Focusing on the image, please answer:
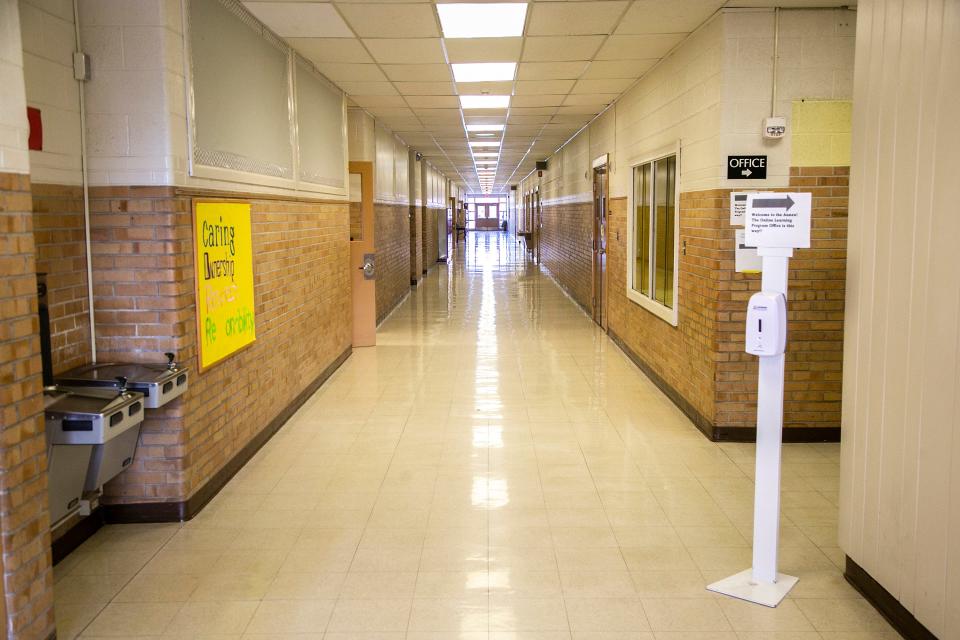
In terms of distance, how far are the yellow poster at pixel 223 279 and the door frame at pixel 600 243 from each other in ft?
19.1

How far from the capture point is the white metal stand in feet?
10.7

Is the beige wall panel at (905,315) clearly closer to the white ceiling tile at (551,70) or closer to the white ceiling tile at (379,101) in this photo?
the white ceiling tile at (551,70)

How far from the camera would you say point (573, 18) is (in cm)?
527

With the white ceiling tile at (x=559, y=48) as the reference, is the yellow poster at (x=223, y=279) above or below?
below

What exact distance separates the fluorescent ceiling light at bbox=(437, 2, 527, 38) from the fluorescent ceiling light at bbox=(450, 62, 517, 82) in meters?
1.04

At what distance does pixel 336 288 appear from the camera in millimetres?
7949

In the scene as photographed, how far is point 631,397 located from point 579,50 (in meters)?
2.83

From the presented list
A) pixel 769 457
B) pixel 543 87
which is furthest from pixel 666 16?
pixel 769 457

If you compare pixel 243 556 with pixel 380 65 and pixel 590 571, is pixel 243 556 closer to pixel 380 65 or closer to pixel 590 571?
pixel 590 571

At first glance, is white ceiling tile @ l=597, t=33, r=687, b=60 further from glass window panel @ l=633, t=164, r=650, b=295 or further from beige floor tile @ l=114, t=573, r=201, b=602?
beige floor tile @ l=114, t=573, r=201, b=602

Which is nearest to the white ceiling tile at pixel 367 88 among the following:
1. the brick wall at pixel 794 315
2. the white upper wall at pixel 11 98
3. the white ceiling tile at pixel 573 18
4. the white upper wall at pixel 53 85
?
the white ceiling tile at pixel 573 18

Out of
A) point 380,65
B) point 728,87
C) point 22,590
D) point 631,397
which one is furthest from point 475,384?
point 22,590

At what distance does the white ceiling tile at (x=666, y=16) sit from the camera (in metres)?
4.97

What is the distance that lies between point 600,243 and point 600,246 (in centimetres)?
4
